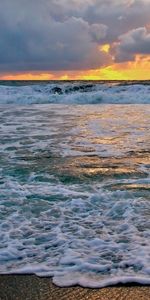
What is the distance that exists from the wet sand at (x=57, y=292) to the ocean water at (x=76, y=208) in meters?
0.10

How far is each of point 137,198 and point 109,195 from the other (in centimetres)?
36

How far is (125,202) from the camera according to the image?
5109 millimetres

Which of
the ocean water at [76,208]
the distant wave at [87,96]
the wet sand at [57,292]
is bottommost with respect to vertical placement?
the distant wave at [87,96]

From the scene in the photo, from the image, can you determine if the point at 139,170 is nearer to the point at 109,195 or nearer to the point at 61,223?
the point at 109,195

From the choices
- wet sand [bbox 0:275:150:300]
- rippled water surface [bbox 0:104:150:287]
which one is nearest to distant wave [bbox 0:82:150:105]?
rippled water surface [bbox 0:104:150:287]

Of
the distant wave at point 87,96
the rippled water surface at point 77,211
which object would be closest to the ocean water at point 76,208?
the rippled water surface at point 77,211

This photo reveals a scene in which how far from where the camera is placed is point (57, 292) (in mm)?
3082

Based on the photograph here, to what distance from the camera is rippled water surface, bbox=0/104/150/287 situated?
3496 mm

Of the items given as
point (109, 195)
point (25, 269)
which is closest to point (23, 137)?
point (109, 195)

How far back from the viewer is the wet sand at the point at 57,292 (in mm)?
2992

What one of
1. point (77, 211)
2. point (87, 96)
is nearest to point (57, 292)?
point (77, 211)

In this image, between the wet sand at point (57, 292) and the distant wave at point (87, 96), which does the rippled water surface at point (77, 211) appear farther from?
the distant wave at point (87, 96)

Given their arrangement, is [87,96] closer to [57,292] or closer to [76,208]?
[76,208]

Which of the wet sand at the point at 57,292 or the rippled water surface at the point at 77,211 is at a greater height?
the wet sand at the point at 57,292
